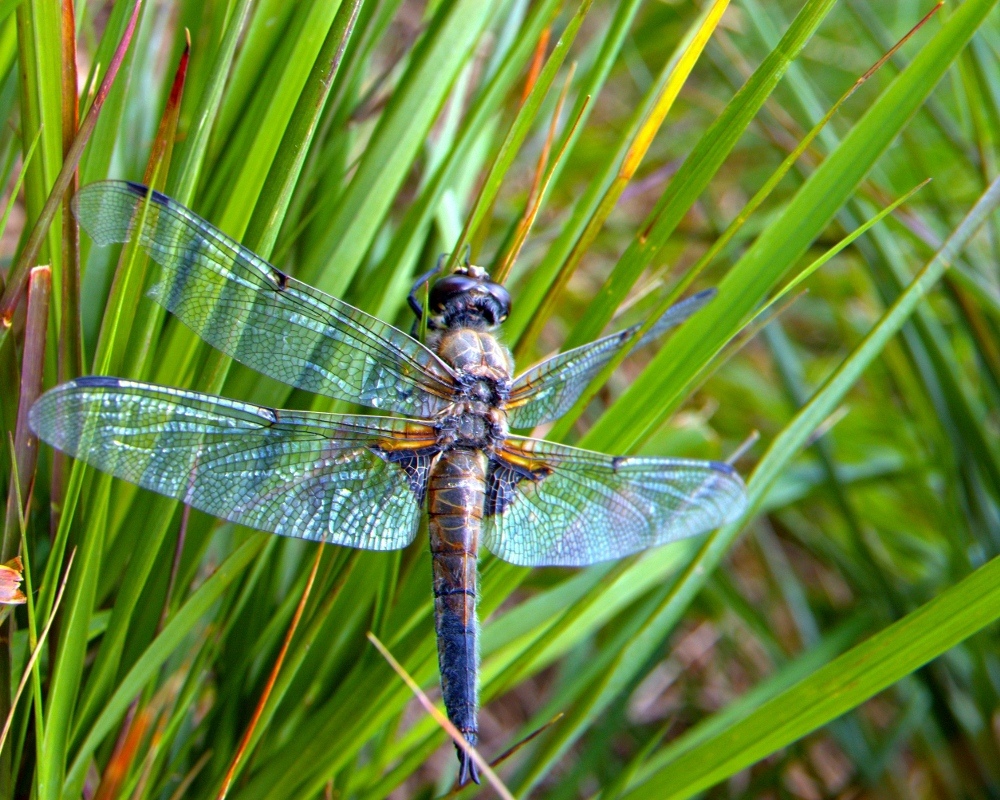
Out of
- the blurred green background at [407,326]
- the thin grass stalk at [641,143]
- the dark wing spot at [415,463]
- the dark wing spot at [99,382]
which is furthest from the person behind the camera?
the dark wing spot at [415,463]

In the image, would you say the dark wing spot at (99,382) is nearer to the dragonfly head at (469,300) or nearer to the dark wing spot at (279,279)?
the dark wing spot at (279,279)

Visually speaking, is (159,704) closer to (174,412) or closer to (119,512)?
(119,512)

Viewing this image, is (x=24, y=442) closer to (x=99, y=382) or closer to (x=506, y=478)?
(x=99, y=382)

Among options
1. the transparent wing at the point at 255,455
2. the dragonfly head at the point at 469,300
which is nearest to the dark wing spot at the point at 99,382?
the transparent wing at the point at 255,455

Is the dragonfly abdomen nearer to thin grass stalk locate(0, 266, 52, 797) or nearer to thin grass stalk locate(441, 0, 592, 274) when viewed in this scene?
thin grass stalk locate(441, 0, 592, 274)

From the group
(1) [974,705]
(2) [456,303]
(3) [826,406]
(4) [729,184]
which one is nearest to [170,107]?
(2) [456,303]

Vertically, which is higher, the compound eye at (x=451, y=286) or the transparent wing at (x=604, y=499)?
the compound eye at (x=451, y=286)

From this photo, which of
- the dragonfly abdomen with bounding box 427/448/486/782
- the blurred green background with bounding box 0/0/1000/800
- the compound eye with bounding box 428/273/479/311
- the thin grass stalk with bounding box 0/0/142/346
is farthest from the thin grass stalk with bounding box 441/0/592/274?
the thin grass stalk with bounding box 0/0/142/346
